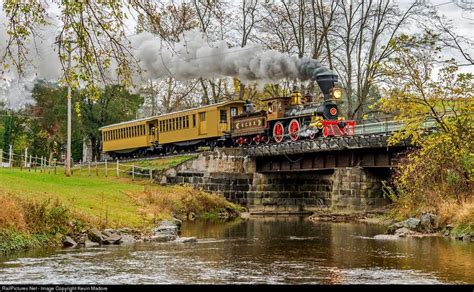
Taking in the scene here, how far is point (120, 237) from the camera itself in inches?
924

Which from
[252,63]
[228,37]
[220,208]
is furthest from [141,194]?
[228,37]

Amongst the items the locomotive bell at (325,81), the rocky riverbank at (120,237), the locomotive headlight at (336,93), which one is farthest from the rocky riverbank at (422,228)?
the locomotive bell at (325,81)

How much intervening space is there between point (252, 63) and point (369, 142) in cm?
1049

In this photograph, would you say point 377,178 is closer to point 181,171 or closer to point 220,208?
point 220,208

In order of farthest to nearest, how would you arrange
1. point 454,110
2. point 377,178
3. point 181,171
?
point 181,171
point 377,178
point 454,110

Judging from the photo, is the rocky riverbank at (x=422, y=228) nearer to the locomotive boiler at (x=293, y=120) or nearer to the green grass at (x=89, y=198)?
the green grass at (x=89, y=198)

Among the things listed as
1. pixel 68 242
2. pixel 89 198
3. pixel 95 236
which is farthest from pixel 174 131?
pixel 68 242

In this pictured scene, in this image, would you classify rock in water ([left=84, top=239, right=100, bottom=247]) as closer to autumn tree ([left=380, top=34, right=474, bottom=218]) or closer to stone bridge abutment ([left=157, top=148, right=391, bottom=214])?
autumn tree ([left=380, top=34, right=474, bottom=218])

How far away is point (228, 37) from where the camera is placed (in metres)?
60.1

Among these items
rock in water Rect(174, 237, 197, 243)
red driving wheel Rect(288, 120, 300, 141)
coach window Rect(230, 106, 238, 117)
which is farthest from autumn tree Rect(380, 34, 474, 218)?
coach window Rect(230, 106, 238, 117)

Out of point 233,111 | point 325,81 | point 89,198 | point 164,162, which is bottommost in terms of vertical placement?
point 89,198

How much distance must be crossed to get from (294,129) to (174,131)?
12014 mm

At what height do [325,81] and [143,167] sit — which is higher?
[325,81]

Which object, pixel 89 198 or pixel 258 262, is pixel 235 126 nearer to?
pixel 89 198
